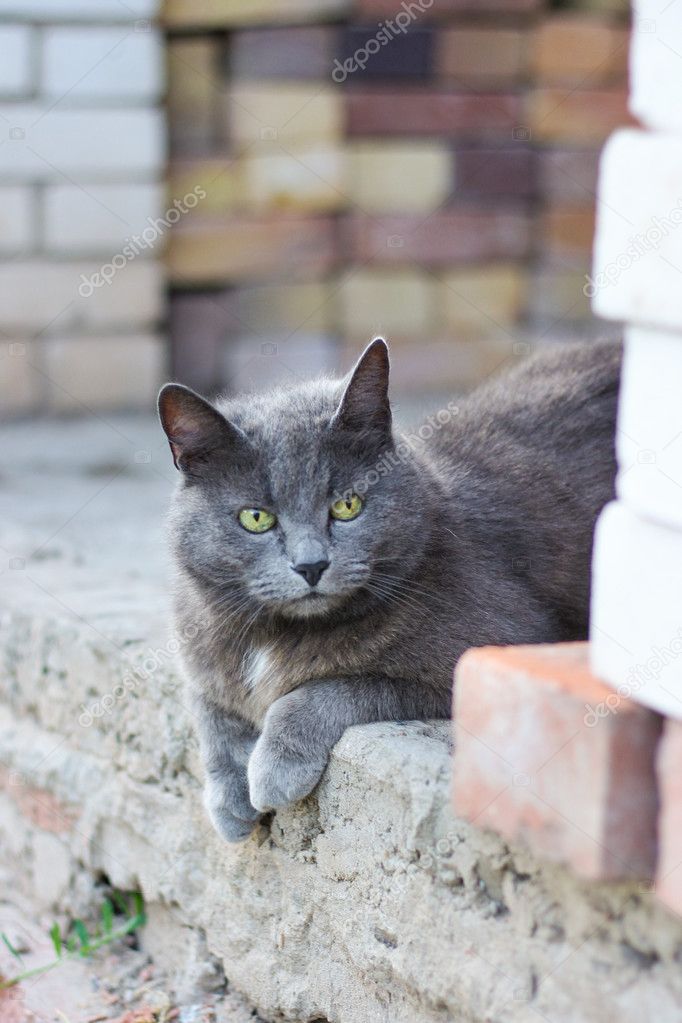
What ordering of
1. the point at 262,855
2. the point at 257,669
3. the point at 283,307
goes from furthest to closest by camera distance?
the point at 283,307 < the point at 262,855 < the point at 257,669

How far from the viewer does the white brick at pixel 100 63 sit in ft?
15.6

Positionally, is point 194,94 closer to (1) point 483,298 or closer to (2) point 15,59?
(2) point 15,59

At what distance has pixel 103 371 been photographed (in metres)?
5.07

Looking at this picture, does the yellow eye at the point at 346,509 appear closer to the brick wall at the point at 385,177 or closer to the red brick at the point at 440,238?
the brick wall at the point at 385,177

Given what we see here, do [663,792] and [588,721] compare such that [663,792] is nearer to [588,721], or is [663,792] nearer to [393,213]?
[588,721]

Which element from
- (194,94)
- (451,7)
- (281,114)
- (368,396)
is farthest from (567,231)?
(368,396)

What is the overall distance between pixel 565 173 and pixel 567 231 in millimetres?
216

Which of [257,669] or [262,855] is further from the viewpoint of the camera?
[262,855]

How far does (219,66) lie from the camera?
16.8ft

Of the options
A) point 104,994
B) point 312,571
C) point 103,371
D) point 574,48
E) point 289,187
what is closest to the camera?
point 312,571

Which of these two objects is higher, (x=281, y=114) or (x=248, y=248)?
(x=281, y=114)

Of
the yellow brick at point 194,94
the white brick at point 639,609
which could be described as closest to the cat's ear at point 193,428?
the white brick at point 639,609

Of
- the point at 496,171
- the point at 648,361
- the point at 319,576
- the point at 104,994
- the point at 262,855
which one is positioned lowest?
the point at 104,994

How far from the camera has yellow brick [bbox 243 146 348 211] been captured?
513 centimetres
